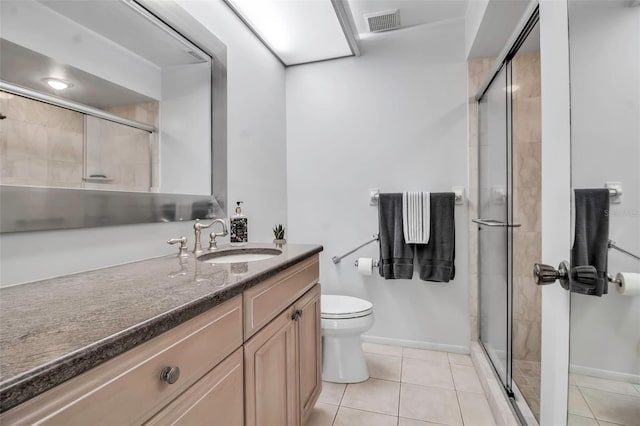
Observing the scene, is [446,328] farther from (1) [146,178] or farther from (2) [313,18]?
(2) [313,18]

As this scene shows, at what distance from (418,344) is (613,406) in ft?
6.02

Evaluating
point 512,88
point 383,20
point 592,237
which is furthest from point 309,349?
point 383,20

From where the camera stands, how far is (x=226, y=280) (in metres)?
0.87

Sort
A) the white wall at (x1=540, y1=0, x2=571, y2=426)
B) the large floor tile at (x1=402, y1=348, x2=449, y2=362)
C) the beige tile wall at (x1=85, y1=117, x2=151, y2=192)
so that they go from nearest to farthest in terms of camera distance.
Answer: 1. the white wall at (x1=540, y1=0, x2=571, y2=426)
2. the beige tile wall at (x1=85, y1=117, x2=151, y2=192)
3. the large floor tile at (x1=402, y1=348, x2=449, y2=362)

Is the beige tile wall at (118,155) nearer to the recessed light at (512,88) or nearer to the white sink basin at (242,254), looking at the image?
the white sink basin at (242,254)

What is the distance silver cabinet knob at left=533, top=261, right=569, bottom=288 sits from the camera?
76cm

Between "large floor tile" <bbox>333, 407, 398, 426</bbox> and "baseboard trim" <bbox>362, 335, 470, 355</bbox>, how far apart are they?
795mm

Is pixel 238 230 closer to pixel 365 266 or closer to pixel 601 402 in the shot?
pixel 365 266

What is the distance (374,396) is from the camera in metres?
1.73

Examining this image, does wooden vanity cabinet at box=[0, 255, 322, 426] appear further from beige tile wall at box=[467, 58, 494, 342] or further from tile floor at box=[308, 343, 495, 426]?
beige tile wall at box=[467, 58, 494, 342]

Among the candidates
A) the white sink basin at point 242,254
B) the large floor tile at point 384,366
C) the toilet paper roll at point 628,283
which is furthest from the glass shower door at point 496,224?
the white sink basin at point 242,254

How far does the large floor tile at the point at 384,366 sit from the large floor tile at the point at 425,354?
4.2 inches

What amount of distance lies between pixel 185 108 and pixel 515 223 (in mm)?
1702

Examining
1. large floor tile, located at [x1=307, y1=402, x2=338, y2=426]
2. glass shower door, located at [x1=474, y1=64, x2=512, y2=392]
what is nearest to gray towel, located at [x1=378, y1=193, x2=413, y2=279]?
glass shower door, located at [x1=474, y1=64, x2=512, y2=392]
